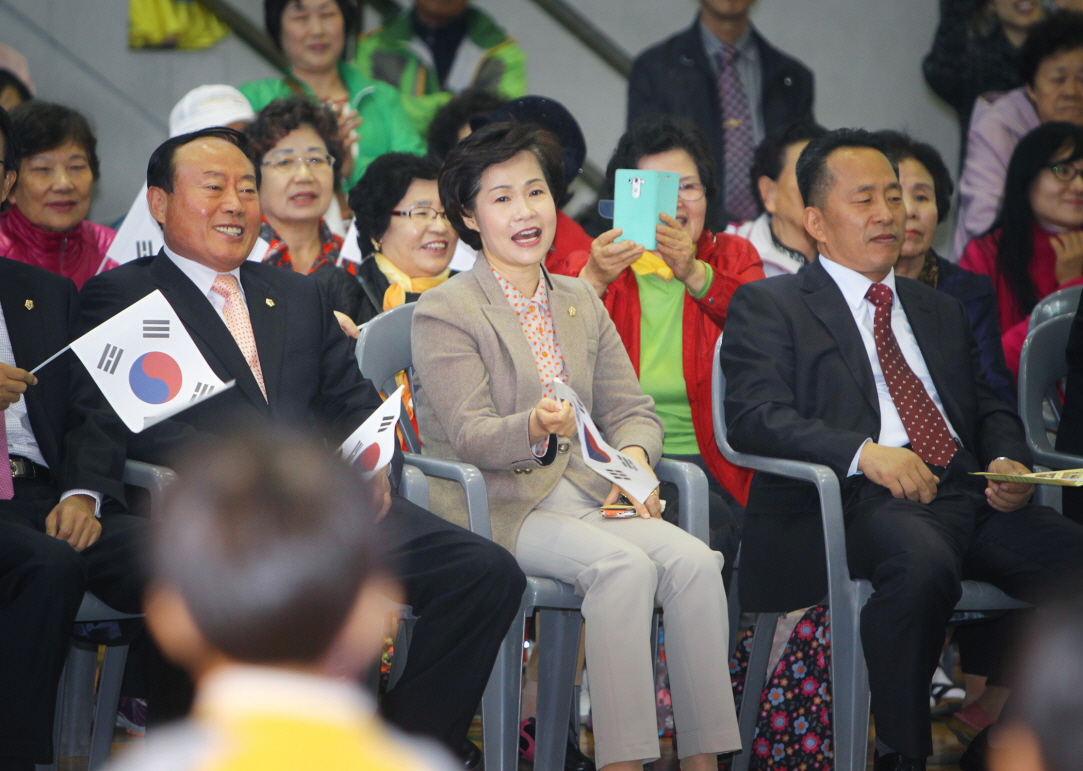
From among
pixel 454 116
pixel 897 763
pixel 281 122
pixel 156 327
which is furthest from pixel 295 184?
pixel 897 763

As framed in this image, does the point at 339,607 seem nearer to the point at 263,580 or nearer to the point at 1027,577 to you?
the point at 263,580

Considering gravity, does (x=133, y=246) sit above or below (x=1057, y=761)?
above

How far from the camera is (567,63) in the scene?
5457 millimetres

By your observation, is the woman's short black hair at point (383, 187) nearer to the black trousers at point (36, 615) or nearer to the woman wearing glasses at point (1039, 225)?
the black trousers at point (36, 615)

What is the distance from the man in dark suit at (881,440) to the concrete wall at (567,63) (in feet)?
7.87

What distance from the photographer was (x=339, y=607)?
38.3 inches

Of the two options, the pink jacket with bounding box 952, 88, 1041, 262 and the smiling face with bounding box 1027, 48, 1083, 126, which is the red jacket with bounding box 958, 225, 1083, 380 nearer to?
the pink jacket with bounding box 952, 88, 1041, 262

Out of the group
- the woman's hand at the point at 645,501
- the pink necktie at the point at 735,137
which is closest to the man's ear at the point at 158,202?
the woman's hand at the point at 645,501

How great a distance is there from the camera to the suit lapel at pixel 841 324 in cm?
299

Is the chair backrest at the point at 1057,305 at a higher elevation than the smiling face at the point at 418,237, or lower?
lower

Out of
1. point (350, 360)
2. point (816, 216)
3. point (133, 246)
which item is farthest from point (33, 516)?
point (816, 216)

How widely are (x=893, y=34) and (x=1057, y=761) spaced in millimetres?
5205

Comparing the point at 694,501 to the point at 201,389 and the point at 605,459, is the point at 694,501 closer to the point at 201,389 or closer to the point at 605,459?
the point at 605,459

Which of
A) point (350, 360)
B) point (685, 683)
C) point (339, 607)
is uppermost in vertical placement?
point (350, 360)
